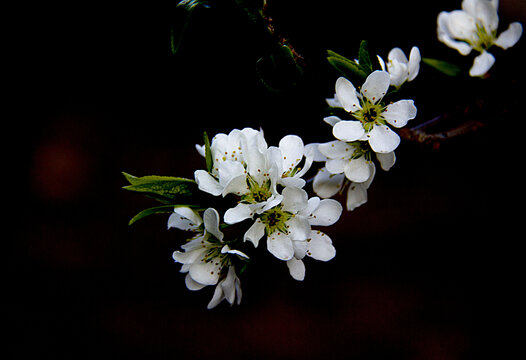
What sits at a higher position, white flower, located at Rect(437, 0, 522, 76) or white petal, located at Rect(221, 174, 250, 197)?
white petal, located at Rect(221, 174, 250, 197)

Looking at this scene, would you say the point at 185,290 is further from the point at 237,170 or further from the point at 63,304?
the point at 237,170

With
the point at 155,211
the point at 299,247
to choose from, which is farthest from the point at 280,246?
the point at 155,211

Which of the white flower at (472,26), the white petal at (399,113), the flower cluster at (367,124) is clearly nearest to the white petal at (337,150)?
the flower cluster at (367,124)

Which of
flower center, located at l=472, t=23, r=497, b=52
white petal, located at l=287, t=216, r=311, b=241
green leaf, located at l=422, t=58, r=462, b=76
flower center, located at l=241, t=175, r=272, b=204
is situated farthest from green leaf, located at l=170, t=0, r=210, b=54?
flower center, located at l=472, t=23, r=497, b=52

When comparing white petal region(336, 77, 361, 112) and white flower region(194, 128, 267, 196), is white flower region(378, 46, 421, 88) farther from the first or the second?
white flower region(194, 128, 267, 196)

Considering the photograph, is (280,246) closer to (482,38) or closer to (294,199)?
(294,199)
